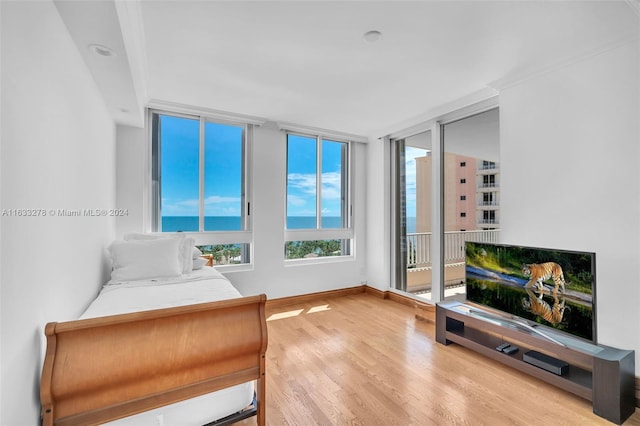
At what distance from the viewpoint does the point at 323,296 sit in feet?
15.0

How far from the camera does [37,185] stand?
129cm

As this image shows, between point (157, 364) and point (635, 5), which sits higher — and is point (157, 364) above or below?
below

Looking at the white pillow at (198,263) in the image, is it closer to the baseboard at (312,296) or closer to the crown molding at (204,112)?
the baseboard at (312,296)

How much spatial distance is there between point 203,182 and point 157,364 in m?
2.73

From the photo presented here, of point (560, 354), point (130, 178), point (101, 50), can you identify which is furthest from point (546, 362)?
point (130, 178)

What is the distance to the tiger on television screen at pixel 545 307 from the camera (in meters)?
2.19

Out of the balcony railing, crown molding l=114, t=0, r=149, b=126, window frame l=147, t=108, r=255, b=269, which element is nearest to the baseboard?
window frame l=147, t=108, r=255, b=269

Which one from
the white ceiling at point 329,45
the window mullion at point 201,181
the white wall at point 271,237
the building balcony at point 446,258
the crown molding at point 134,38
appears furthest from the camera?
the white wall at point 271,237

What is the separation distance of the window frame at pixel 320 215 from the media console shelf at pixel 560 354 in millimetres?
2106

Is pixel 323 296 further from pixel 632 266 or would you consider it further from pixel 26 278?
pixel 26 278

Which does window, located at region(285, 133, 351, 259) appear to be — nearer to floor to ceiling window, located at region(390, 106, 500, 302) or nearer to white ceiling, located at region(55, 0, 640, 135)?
floor to ceiling window, located at region(390, 106, 500, 302)

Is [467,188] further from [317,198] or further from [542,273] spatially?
[317,198]

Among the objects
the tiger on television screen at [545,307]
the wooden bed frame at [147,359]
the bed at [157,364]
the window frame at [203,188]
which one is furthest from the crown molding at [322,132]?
the tiger on television screen at [545,307]

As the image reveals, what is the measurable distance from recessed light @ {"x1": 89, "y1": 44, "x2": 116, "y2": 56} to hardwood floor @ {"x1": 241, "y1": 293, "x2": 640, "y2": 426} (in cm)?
239
